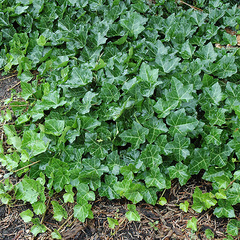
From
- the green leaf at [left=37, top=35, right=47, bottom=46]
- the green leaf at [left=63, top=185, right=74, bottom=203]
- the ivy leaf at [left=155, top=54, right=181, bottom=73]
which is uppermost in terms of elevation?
the ivy leaf at [left=155, top=54, right=181, bottom=73]

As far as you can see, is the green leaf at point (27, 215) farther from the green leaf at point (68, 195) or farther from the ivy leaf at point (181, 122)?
the ivy leaf at point (181, 122)

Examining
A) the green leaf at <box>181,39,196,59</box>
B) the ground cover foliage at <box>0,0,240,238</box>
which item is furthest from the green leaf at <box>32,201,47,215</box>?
the green leaf at <box>181,39,196,59</box>

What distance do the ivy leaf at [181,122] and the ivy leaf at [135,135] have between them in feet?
0.65

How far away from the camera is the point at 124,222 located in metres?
1.72

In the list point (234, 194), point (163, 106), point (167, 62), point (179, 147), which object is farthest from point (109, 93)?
point (234, 194)

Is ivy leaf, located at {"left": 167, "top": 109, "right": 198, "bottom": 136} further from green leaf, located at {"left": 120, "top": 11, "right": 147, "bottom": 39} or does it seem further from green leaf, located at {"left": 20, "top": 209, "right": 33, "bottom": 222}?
green leaf, located at {"left": 20, "top": 209, "right": 33, "bottom": 222}

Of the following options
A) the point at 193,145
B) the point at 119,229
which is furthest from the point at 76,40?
the point at 119,229

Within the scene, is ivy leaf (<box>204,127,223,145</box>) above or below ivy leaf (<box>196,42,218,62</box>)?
below

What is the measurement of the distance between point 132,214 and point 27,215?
27.5 inches

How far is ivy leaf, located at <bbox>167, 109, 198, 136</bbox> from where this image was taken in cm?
179

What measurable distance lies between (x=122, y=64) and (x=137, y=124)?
63cm

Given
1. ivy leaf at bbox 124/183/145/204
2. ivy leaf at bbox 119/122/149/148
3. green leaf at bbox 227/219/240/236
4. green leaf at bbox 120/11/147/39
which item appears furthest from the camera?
green leaf at bbox 120/11/147/39

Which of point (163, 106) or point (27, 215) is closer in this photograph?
point (27, 215)

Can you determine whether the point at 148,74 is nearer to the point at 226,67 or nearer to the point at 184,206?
the point at 226,67
